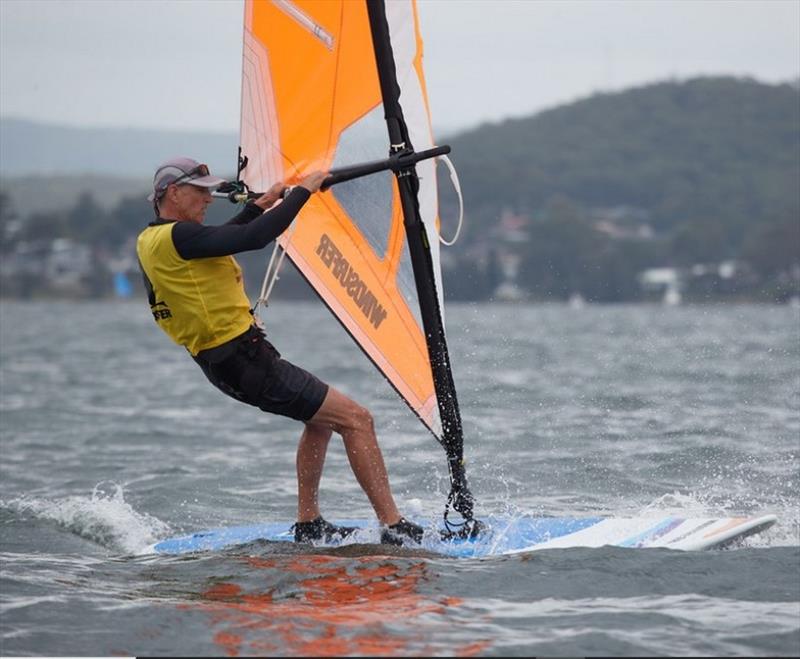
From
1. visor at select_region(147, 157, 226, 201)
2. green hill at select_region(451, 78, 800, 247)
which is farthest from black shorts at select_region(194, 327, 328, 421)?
green hill at select_region(451, 78, 800, 247)

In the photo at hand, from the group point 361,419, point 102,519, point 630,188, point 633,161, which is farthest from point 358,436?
point 633,161

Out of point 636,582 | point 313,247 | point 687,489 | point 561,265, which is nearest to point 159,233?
point 313,247

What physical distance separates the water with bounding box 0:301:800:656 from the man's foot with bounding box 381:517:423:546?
0.13m

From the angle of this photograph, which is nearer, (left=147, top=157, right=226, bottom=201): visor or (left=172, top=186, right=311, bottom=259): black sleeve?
(left=172, top=186, right=311, bottom=259): black sleeve

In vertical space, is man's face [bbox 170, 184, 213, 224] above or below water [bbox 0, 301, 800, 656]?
above

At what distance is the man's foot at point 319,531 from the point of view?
6.85 metres

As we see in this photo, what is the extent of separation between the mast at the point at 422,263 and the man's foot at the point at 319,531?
1.73ft

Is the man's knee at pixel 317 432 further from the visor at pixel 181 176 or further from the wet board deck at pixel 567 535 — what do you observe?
the visor at pixel 181 176

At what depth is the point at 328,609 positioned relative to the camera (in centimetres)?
541

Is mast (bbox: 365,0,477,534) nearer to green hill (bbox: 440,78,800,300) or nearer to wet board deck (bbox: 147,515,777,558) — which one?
wet board deck (bbox: 147,515,777,558)

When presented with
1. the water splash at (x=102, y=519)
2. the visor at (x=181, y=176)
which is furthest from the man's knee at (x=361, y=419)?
the water splash at (x=102, y=519)

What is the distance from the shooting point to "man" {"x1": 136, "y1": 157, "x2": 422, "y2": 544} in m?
6.29

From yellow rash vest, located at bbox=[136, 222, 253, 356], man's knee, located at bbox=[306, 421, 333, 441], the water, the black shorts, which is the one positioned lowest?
the water

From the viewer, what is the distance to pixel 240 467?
10.6m
